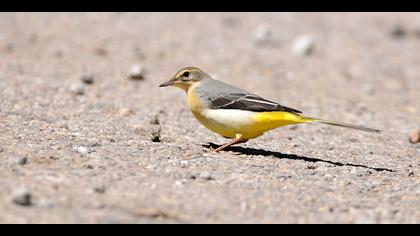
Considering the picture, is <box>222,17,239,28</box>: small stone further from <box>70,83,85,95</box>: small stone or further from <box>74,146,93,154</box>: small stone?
<box>74,146,93,154</box>: small stone

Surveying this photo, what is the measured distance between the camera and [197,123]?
35.9ft

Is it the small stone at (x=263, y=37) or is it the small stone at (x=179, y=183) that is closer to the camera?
the small stone at (x=179, y=183)

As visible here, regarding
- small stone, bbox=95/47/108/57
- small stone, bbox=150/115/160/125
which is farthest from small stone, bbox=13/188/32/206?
small stone, bbox=95/47/108/57

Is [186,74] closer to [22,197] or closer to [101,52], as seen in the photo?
[22,197]

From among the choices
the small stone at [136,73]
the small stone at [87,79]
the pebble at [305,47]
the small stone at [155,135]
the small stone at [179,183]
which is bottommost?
the small stone at [179,183]

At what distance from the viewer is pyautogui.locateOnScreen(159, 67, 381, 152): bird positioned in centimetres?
856

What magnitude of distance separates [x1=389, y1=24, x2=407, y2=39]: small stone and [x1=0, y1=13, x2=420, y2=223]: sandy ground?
0.06m

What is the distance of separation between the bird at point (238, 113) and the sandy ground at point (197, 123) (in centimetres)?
29

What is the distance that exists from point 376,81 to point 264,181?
8384mm

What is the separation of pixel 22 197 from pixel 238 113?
3449 mm

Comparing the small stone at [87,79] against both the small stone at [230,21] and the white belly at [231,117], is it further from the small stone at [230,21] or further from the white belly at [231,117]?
the small stone at [230,21]

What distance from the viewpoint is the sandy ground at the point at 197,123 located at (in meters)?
6.53

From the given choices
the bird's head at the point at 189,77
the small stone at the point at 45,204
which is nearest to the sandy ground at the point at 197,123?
the small stone at the point at 45,204
